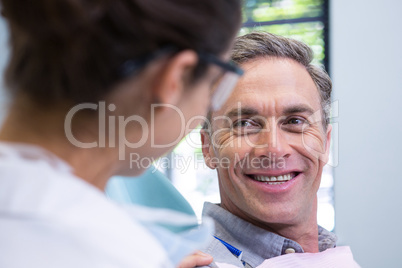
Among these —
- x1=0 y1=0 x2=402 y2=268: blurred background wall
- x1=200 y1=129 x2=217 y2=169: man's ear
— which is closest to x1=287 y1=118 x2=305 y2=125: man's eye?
x1=200 y1=129 x2=217 y2=169: man's ear

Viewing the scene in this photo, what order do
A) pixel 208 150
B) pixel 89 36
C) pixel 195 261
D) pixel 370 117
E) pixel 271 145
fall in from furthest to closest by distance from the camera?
pixel 370 117, pixel 208 150, pixel 271 145, pixel 195 261, pixel 89 36

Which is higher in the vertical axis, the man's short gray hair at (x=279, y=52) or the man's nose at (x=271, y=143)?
the man's short gray hair at (x=279, y=52)

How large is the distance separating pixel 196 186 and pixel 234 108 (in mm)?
1633

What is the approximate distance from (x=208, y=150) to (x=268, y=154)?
252mm

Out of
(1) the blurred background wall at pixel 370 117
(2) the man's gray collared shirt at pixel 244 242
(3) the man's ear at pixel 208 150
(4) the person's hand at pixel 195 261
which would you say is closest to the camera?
(4) the person's hand at pixel 195 261

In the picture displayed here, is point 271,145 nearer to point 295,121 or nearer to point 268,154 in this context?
point 268,154

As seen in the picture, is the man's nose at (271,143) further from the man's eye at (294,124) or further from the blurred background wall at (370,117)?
the blurred background wall at (370,117)

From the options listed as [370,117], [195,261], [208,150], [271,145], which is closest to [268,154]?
[271,145]

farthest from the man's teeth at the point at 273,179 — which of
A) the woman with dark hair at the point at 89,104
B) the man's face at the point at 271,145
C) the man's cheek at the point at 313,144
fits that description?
the woman with dark hair at the point at 89,104

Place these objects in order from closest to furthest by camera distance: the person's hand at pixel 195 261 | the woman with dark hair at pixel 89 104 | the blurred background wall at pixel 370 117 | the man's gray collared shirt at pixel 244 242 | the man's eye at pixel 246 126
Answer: the woman with dark hair at pixel 89 104 → the person's hand at pixel 195 261 → the man's gray collared shirt at pixel 244 242 → the man's eye at pixel 246 126 → the blurred background wall at pixel 370 117

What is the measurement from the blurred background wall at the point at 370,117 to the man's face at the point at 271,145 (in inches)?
64.7

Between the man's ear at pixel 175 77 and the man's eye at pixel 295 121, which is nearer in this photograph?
the man's ear at pixel 175 77

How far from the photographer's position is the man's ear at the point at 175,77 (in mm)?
556

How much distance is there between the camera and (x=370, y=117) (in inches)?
114
